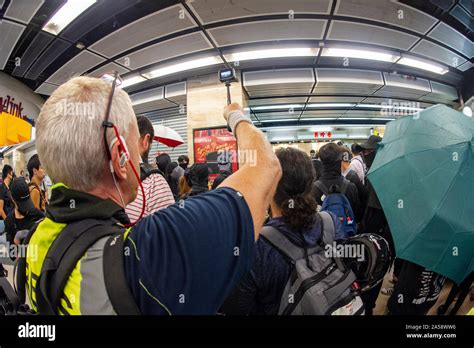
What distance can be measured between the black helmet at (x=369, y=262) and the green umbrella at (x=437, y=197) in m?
0.12

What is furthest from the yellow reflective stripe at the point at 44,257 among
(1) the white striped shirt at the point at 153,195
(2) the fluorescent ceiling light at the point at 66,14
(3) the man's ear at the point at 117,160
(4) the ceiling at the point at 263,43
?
(2) the fluorescent ceiling light at the point at 66,14

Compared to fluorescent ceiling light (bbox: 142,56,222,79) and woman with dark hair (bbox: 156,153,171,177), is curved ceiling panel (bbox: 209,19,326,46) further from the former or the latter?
woman with dark hair (bbox: 156,153,171,177)

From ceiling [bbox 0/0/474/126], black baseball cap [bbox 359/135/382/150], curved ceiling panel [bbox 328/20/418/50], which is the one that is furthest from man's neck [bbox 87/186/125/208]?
black baseball cap [bbox 359/135/382/150]

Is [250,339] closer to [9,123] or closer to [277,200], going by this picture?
[277,200]

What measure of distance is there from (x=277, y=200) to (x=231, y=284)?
0.50m

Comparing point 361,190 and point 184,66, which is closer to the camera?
point 184,66

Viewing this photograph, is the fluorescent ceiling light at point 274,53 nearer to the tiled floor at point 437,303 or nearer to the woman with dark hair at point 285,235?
the woman with dark hair at point 285,235

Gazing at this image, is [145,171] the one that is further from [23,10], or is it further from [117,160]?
[23,10]

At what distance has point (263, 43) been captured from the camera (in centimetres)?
113

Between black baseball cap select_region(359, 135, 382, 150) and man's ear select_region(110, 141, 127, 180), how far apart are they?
6.66 ft

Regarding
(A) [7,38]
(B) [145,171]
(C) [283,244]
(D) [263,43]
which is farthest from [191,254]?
Result: (A) [7,38]

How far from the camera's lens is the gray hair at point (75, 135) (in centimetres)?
42

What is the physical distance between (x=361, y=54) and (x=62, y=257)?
1415 millimetres

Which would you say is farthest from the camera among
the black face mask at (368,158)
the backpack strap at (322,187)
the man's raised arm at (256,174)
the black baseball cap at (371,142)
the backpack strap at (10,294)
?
the black face mask at (368,158)
